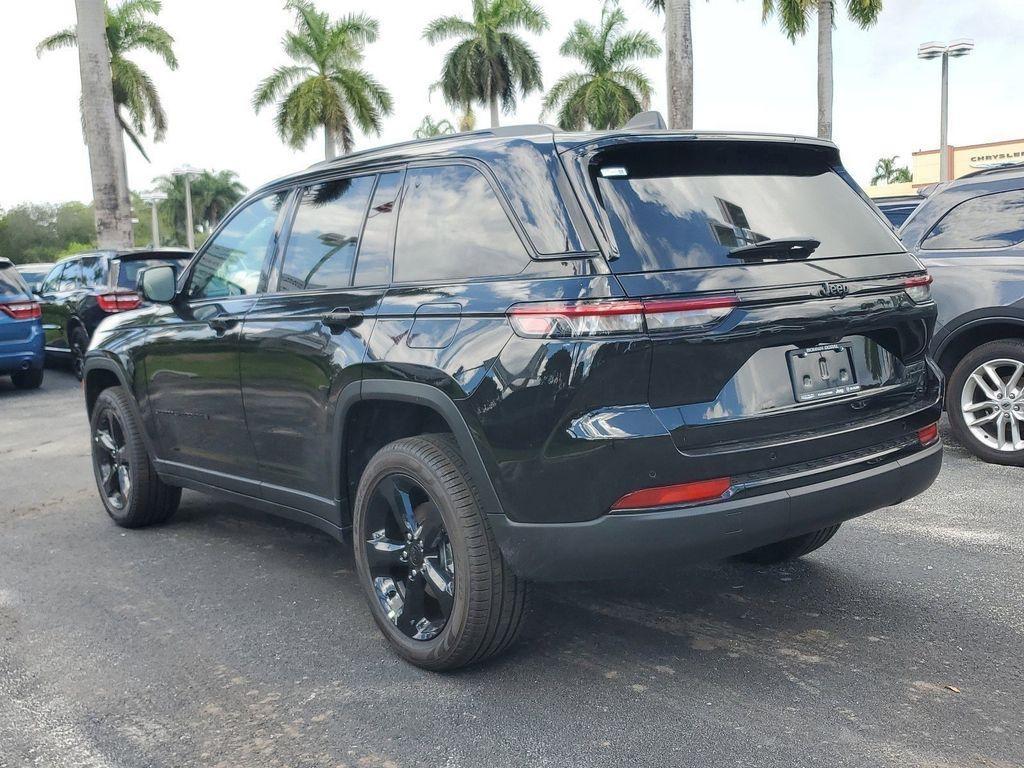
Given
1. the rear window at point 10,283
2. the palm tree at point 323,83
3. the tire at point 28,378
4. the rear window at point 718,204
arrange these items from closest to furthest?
the rear window at point 718,204
the rear window at point 10,283
the tire at point 28,378
the palm tree at point 323,83

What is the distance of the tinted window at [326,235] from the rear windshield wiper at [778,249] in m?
1.54

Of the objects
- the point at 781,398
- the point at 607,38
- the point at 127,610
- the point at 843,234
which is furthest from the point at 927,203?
the point at 607,38

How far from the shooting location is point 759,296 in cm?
317

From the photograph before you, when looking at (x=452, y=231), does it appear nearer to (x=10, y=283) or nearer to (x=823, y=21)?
(x=10, y=283)

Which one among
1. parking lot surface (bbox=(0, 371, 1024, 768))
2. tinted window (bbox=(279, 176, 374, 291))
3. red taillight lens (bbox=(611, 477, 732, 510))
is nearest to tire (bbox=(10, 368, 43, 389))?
parking lot surface (bbox=(0, 371, 1024, 768))

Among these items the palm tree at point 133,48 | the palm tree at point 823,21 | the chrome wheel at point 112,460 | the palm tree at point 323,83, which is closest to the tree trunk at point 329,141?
the palm tree at point 323,83

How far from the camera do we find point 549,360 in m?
3.04

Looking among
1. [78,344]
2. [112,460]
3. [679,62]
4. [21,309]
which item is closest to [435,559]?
[112,460]

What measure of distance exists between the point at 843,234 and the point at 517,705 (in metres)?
1.97

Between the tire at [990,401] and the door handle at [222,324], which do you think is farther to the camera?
the tire at [990,401]

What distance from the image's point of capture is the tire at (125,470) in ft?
18.2

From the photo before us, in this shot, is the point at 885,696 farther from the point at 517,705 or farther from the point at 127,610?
the point at 127,610

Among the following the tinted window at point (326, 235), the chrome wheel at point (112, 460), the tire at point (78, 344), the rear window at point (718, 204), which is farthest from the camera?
the tire at point (78, 344)

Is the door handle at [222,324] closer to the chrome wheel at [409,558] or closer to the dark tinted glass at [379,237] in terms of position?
the dark tinted glass at [379,237]
